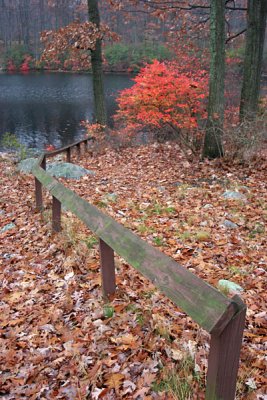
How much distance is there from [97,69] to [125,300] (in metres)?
13.1

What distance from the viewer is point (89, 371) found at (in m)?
3.12

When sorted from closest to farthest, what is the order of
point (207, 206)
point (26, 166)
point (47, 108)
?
point (207, 206) → point (26, 166) → point (47, 108)

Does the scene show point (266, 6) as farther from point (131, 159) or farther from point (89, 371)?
point (89, 371)

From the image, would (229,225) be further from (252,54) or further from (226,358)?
(252,54)

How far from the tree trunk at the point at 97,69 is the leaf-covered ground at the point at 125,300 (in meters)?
7.41

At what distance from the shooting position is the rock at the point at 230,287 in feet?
14.2

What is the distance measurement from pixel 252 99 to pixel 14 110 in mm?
25080

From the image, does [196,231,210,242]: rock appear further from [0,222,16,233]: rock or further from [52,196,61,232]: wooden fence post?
[0,222,16,233]: rock

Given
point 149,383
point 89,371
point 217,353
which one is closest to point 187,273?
point 217,353

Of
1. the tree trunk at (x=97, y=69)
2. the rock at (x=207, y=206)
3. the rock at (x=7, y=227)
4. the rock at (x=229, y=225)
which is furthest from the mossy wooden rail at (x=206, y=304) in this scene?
the tree trunk at (x=97, y=69)

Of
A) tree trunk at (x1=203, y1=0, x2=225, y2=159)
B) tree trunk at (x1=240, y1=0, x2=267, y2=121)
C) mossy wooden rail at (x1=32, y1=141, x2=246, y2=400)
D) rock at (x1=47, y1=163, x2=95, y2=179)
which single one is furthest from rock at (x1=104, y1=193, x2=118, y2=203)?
tree trunk at (x1=240, y1=0, x2=267, y2=121)

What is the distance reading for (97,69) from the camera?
15188mm

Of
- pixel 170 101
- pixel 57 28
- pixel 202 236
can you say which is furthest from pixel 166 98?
pixel 57 28

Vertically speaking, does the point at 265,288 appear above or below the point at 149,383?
below
